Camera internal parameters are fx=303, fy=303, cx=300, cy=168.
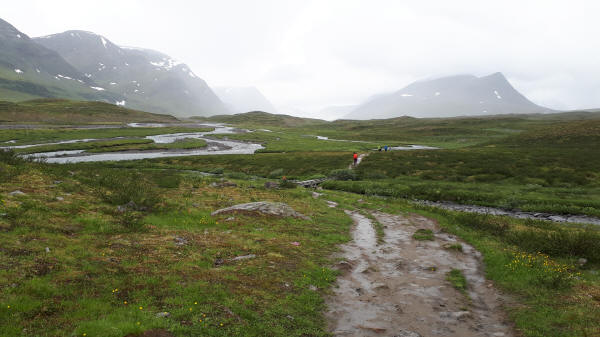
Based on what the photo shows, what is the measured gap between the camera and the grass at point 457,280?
14.6 meters

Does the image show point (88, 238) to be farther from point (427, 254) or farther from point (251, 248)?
point (427, 254)

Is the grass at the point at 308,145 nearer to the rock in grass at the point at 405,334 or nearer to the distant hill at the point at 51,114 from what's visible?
the rock in grass at the point at 405,334

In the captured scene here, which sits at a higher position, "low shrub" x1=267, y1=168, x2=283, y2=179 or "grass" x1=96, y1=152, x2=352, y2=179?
"grass" x1=96, y1=152, x2=352, y2=179

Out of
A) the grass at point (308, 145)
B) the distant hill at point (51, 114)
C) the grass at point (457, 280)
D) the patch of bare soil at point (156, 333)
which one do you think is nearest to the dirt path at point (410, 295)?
the grass at point (457, 280)

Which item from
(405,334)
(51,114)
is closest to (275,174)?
(405,334)

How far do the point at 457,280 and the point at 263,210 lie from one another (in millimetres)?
14565

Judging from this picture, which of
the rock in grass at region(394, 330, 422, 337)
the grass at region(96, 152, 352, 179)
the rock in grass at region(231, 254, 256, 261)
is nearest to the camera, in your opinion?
the rock in grass at region(394, 330, 422, 337)

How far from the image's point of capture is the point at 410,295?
1365 centimetres

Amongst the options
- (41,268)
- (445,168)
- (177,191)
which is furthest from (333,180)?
(41,268)

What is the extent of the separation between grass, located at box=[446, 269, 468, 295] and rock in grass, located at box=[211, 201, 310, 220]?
11.8 m

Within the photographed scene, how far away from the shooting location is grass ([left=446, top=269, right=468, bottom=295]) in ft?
47.8

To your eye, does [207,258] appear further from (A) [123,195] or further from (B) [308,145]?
(B) [308,145]

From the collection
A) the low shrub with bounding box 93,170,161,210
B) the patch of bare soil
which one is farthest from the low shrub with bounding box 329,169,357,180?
the patch of bare soil

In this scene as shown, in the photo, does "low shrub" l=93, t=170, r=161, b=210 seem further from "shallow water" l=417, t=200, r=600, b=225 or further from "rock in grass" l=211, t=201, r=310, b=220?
"shallow water" l=417, t=200, r=600, b=225
